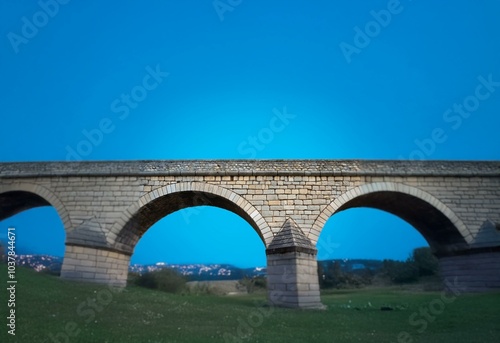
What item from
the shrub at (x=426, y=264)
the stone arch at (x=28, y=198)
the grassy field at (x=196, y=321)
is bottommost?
the grassy field at (x=196, y=321)

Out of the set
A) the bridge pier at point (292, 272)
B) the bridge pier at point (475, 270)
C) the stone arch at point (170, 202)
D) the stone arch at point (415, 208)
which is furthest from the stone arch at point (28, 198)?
the bridge pier at point (475, 270)

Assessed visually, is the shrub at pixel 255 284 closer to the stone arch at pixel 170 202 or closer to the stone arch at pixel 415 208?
the stone arch at pixel 415 208

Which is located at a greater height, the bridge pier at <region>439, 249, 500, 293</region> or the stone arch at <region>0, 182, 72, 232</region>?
the stone arch at <region>0, 182, 72, 232</region>

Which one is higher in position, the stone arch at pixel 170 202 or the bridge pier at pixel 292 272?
the stone arch at pixel 170 202

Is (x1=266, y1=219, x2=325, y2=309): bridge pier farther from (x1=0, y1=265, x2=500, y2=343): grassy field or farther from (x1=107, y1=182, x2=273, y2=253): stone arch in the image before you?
(x1=0, y1=265, x2=500, y2=343): grassy field

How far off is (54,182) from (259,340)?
12.4 meters

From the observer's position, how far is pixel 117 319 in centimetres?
775

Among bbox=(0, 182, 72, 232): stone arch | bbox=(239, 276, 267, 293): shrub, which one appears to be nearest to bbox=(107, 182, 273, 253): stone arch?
bbox=(0, 182, 72, 232): stone arch

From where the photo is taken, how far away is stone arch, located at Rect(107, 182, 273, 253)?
1406 centimetres

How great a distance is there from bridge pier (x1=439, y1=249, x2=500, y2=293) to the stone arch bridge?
40 millimetres

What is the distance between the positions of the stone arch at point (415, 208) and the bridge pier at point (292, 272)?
1041 millimetres

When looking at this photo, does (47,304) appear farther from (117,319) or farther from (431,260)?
(431,260)

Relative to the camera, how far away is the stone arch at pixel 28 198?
14.4 meters

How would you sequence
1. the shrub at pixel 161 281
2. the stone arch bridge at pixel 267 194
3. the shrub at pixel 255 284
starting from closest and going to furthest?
the stone arch bridge at pixel 267 194
the shrub at pixel 161 281
the shrub at pixel 255 284
